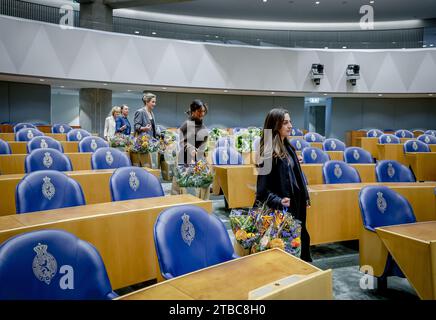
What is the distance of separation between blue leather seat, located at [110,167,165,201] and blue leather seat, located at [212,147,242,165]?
8.23 ft

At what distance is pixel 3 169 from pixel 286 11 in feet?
45.4

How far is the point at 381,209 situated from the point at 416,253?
0.86m

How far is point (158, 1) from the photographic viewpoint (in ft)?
39.9

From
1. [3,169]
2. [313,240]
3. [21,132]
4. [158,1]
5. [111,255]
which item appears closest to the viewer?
[111,255]

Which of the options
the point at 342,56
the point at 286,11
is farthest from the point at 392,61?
the point at 286,11

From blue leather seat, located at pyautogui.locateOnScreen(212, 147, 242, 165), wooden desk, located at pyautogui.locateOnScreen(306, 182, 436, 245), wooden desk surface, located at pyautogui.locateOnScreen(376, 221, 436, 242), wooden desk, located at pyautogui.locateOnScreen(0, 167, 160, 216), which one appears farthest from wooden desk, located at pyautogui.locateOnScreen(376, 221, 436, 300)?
blue leather seat, located at pyautogui.locateOnScreen(212, 147, 242, 165)

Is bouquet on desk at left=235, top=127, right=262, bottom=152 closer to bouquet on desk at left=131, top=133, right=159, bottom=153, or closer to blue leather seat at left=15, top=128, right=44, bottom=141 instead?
bouquet on desk at left=131, top=133, right=159, bottom=153

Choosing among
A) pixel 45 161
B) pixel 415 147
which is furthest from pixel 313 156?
pixel 45 161

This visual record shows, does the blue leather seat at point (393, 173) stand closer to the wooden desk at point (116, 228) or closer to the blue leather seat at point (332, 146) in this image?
the wooden desk at point (116, 228)

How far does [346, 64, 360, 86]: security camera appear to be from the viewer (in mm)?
14562

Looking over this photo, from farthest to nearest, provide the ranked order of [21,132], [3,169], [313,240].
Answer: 1. [21,132]
2. [3,169]
3. [313,240]

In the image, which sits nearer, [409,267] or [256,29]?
[409,267]

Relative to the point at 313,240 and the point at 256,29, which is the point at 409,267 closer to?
the point at 313,240

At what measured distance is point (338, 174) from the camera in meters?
4.46
